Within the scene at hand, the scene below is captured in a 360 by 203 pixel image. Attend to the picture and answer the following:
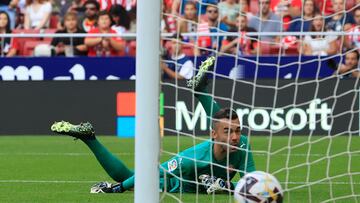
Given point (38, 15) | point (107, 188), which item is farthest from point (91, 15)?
point (107, 188)

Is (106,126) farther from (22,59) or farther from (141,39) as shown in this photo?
(141,39)

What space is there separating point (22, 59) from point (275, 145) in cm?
478

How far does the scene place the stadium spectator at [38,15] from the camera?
57.2 ft

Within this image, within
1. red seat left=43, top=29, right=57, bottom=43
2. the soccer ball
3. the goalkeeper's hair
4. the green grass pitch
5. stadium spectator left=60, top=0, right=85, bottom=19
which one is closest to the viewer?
the soccer ball

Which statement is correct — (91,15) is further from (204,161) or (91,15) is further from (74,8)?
(204,161)

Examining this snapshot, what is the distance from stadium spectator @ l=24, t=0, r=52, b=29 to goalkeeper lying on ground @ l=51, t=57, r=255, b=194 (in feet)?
30.1

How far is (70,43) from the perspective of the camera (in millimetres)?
16422

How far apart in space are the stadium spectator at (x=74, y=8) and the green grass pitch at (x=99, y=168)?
2513mm

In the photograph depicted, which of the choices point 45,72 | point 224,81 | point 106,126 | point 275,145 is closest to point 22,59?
point 45,72

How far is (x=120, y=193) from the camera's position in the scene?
8.23 meters

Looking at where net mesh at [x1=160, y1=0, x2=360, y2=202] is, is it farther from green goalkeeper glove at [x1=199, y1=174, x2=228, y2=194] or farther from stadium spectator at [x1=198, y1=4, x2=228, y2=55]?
green goalkeeper glove at [x1=199, y1=174, x2=228, y2=194]

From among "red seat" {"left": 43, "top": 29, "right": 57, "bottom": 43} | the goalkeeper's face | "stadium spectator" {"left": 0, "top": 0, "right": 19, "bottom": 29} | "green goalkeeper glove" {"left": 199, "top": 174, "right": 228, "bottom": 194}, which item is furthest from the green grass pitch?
"stadium spectator" {"left": 0, "top": 0, "right": 19, "bottom": 29}

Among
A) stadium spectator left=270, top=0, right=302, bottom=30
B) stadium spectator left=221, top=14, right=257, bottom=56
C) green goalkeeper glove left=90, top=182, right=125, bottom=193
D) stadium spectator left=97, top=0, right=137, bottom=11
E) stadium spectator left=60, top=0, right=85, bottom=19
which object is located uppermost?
stadium spectator left=270, top=0, right=302, bottom=30

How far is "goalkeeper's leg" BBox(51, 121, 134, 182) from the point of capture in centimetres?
833
